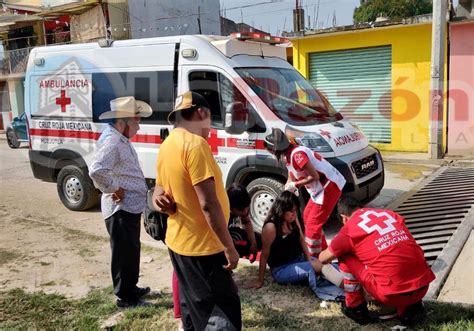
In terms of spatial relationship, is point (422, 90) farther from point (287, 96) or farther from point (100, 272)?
point (100, 272)

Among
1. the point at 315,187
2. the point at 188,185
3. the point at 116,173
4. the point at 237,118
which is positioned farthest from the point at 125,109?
the point at 237,118

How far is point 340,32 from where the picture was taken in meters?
11.7

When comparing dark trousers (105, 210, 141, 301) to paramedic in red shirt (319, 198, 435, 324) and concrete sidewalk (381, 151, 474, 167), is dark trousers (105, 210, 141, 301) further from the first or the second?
concrete sidewalk (381, 151, 474, 167)

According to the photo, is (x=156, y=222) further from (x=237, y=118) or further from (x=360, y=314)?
(x=237, y=118)

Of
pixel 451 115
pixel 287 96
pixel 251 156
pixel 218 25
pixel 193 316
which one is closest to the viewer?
pixel 193 316

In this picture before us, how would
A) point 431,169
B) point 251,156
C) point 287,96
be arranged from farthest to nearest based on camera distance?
point 431,169
point 287,96
point 251,156

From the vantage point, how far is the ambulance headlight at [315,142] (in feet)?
17.3

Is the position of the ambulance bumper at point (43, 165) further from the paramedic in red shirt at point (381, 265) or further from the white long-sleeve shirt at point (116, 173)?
the paramedic in red shirt at point (381, 265)

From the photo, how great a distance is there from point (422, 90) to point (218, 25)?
17.9 m

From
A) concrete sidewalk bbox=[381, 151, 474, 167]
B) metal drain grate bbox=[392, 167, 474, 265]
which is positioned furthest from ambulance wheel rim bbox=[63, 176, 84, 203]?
concrete sidewalk bbox=[381, 151, 474, 167]

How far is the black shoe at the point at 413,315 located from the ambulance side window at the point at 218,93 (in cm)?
276

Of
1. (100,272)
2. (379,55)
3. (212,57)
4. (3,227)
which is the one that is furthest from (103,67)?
(379,55)

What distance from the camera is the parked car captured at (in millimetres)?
15727

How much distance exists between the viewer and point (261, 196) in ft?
18.3
